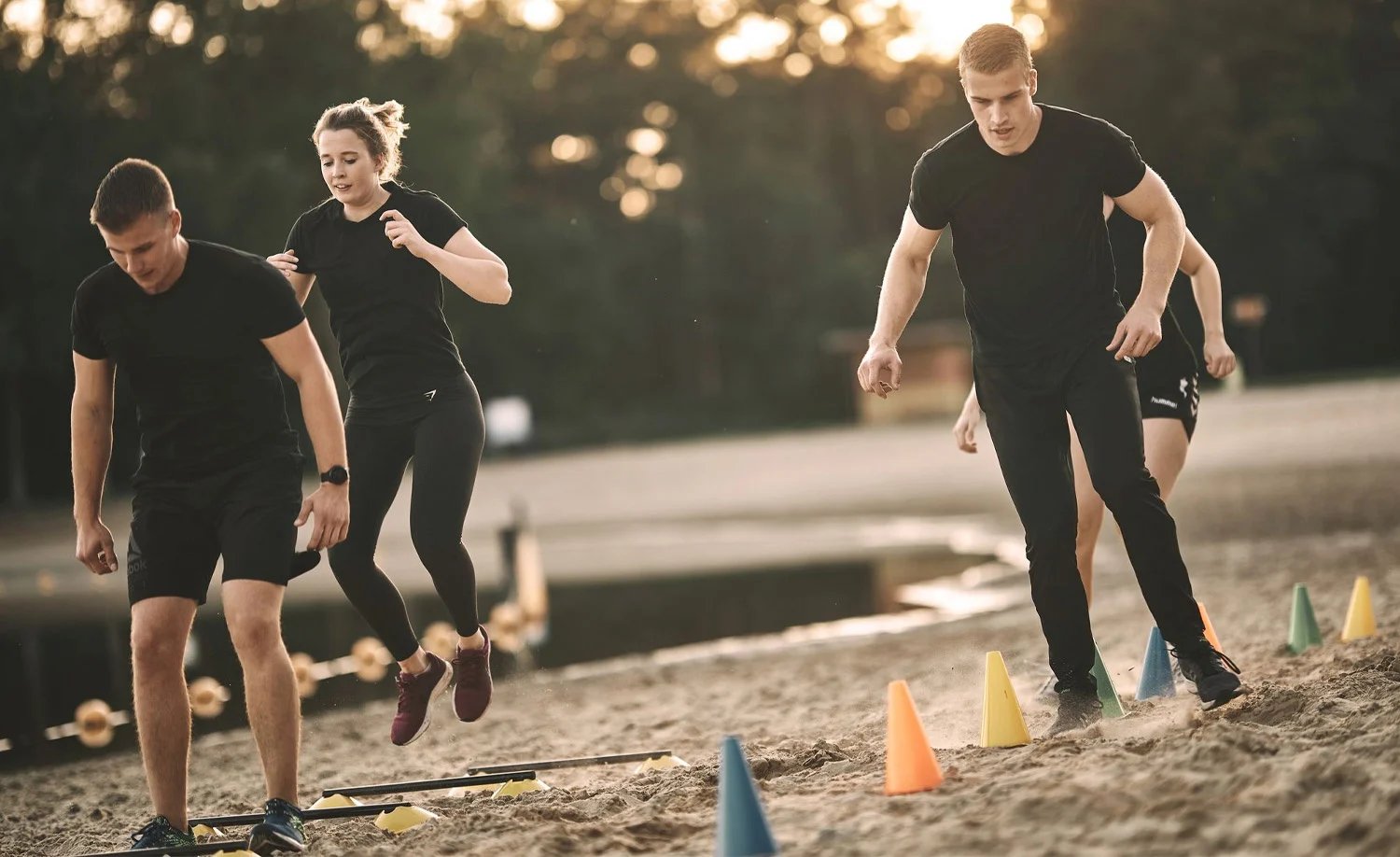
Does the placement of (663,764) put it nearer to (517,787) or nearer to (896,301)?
(517,787)

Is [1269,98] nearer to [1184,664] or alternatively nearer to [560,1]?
[1184,664]

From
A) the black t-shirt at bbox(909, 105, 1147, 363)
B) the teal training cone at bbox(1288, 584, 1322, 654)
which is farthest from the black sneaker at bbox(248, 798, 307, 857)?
the teal training cone at bbox(1288, 584, 1322, 654)

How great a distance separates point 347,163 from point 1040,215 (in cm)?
220

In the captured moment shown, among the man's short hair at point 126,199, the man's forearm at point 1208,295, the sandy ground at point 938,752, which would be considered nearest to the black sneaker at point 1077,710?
the sandy ground at point 938,752

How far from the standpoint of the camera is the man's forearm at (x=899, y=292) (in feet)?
17.7

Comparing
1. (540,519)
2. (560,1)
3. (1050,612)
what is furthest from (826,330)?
(1050,612)

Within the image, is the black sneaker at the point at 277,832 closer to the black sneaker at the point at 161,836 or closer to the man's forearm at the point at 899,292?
the black sneaker at the point at 161,836

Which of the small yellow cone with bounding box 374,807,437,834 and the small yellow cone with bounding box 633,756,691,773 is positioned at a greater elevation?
the small yellow cone with bounding box 374,807,437,834

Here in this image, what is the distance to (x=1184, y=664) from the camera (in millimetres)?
5293

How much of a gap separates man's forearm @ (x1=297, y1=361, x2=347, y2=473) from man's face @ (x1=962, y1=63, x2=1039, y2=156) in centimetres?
206

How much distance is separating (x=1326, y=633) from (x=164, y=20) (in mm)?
32316

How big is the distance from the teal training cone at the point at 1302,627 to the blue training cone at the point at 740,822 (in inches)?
164

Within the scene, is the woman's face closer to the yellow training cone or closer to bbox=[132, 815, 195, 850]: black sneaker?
bbox=[132, 815, 195, 850]: black sneaker

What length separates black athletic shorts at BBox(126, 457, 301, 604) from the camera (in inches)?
184
